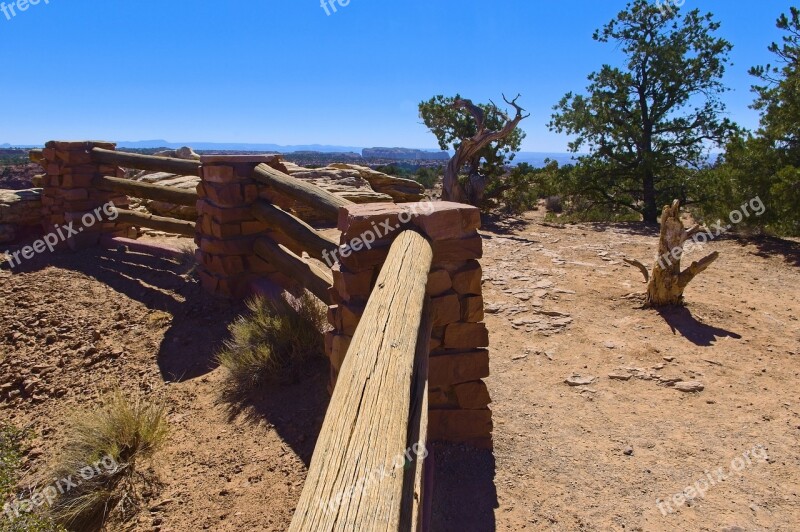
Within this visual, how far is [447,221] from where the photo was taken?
2.72 m

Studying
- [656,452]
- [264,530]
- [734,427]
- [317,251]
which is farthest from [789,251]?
[264,530]

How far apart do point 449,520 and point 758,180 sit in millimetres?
9890

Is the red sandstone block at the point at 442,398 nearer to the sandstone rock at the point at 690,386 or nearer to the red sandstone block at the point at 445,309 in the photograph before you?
the red sandstone block at the point at 445,309

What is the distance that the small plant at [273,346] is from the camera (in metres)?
3.64

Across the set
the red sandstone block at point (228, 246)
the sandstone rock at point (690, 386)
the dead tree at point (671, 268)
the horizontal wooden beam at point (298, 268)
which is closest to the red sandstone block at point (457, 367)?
the horizontal wooden beam at point (298, 268)

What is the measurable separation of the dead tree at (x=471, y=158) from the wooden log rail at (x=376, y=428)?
10102mm

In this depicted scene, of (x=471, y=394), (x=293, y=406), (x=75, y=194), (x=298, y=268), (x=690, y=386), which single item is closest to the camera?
(x=471, y=394)

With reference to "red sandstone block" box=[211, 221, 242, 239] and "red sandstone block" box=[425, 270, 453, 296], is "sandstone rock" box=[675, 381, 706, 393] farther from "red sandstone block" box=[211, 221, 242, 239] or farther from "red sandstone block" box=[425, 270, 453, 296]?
"red sandstone block" box=[211, 221, 242, 239]

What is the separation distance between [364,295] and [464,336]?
2.09ft

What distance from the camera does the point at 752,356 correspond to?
4.62 m

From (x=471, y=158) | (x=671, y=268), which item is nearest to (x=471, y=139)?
(x=471, y=158)

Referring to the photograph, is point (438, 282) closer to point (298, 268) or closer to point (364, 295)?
point (364, 295)

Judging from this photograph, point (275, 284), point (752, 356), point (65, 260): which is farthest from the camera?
point (65, 260)

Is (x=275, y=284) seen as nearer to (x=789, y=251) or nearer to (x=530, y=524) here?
(x=530, y=524)
